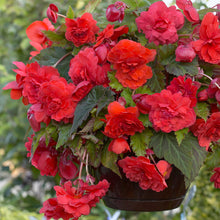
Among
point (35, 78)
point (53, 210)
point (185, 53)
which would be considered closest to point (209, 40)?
point (185, 53)

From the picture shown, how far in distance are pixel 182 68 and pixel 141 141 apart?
182mm

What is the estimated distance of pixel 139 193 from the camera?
78 cm

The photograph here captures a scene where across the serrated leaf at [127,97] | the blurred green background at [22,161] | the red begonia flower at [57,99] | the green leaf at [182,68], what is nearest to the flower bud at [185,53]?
the green leaf at [182,68]

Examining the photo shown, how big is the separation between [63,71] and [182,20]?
0.31 metres

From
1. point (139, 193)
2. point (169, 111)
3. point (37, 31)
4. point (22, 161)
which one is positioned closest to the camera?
point (169, 111)

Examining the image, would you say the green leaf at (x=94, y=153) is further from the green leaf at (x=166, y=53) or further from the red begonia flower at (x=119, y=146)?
the green leaf at (x=166, y=53)

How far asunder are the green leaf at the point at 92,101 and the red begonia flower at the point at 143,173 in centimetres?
13

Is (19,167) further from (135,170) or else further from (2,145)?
(135,170)

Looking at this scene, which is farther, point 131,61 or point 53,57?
point 53,57

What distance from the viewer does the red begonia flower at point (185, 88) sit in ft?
2.23

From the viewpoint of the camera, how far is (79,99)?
28.2 inches

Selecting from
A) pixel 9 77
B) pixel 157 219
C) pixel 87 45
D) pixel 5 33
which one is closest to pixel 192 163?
pixel 87 45

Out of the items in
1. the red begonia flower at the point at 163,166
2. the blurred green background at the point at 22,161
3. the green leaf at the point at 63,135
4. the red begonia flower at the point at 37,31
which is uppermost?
the red begonia flower at the point at 37,31

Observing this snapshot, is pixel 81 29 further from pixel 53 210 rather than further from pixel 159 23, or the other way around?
pixel 53 210
